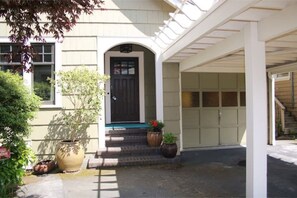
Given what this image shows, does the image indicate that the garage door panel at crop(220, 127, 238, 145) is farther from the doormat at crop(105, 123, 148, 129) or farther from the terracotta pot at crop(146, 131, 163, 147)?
the terracotta pot at crop(146, 131, 163, 147)

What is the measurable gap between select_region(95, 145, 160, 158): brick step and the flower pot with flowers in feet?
0.41

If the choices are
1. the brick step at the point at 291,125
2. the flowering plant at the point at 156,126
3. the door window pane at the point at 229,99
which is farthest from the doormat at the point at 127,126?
the brick step at the point at 291,125

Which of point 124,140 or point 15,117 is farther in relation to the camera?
point 124,140

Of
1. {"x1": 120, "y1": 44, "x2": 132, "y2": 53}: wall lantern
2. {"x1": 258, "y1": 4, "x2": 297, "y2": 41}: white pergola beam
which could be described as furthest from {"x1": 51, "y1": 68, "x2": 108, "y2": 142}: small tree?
{"x1": 258, "y1": 4, "x2": 297, "y2": 41}: white pergola beam

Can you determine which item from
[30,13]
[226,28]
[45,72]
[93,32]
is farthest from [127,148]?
[30,13]

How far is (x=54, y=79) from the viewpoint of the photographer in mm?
6988

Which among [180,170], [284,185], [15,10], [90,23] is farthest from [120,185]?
[90,23]

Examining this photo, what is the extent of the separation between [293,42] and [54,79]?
517 cm

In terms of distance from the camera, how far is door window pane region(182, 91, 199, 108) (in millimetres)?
8781

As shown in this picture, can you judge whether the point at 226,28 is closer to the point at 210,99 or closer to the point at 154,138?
the point at 154,138

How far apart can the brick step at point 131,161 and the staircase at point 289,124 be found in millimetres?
6176

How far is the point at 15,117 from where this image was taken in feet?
16.8

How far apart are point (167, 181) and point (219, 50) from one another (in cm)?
263

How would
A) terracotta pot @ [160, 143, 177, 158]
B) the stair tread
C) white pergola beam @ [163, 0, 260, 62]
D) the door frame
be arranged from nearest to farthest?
white pergola beam @ [163, 0, 260, 62] < terracotta pot @ [160, 143, 177, 158] < the stair tread < the door frame
